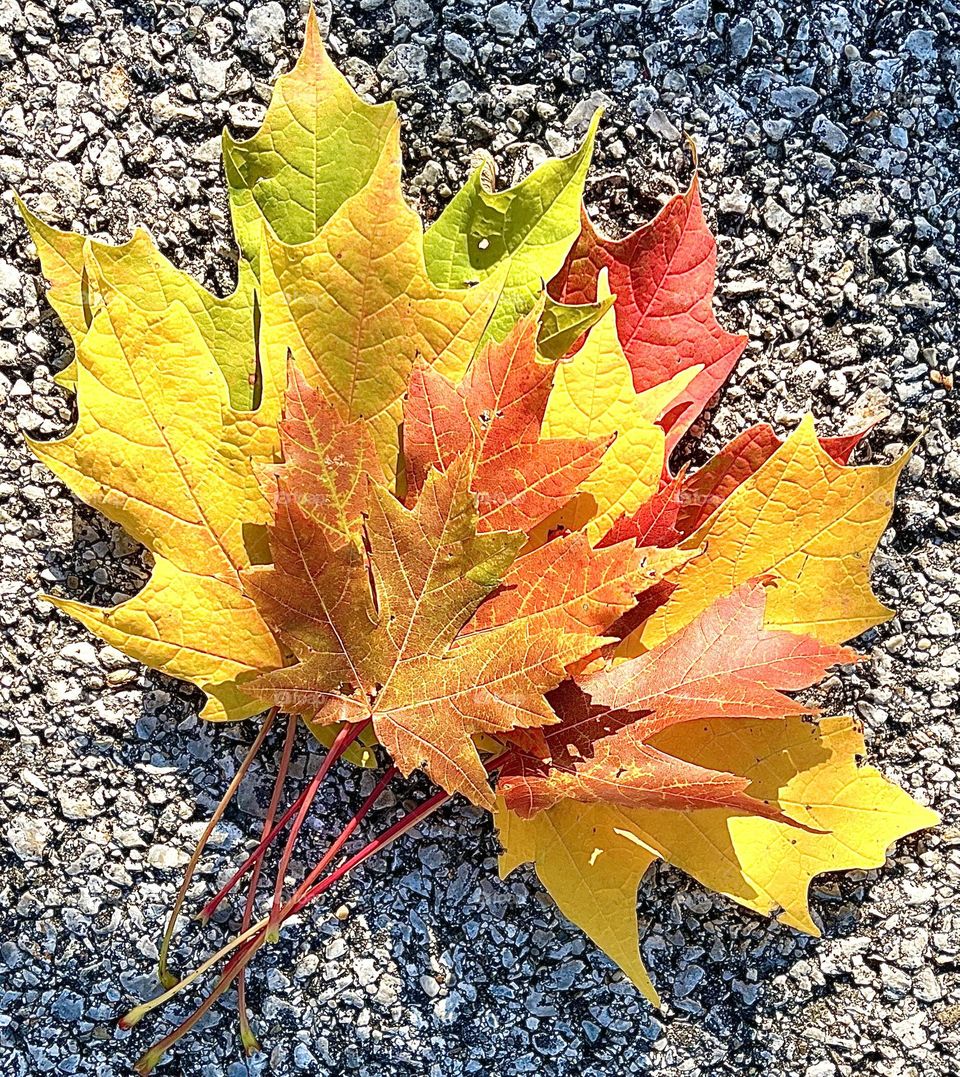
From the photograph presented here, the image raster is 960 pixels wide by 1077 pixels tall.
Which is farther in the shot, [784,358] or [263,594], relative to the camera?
[784,358]

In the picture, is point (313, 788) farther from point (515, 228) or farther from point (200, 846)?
point (515, 228)

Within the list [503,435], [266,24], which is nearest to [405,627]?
[503,435]

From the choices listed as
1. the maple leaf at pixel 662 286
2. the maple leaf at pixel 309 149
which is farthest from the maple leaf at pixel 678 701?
the maple leaf at pixel 309 149

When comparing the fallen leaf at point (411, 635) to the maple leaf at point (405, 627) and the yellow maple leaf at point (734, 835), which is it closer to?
the maple leaf at point (405, 627)

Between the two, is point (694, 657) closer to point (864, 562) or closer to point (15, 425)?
point (864, 562)

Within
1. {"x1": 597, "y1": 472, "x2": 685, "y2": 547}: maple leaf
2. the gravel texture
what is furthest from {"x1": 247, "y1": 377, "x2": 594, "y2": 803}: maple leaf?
the gravel texture

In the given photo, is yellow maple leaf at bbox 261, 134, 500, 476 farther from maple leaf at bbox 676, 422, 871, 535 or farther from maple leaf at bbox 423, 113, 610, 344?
maple leaf at bbox 676, 422, 871, 535

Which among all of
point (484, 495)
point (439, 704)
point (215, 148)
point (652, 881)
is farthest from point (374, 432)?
point (652, 881)
